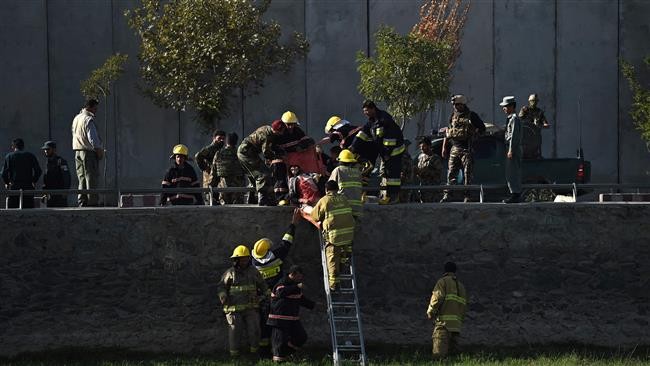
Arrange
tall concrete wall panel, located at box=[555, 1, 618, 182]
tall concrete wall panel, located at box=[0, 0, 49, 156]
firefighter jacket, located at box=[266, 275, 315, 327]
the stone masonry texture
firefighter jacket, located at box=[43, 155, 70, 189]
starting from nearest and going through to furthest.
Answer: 1. firefighter jacket, located at box=[266, 275, 315, 327]
2. the stone masonry texture
3. firefighter jacket, located at box=[43, 155, 70, 189]
4. tall concrete wall panel, located at box=[0, 0, 49, 156]
5. tall concrete wall panel, located at box=[555, 1, 618, 182]

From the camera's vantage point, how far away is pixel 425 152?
76.8ft

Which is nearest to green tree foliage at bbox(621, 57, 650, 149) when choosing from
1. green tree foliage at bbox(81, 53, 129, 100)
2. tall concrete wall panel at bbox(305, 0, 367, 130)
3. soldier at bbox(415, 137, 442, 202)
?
tall concrete wall panel at bbox(305, 0, 367, 130)

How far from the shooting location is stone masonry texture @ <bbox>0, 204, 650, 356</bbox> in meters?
20.1

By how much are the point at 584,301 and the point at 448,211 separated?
244 cm

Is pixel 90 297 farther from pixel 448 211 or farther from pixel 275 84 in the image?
pixel 275 84

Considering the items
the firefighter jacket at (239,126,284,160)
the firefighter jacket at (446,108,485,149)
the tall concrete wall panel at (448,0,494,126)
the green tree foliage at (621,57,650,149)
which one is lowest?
the firefighter jacket at (239,126,284,160)

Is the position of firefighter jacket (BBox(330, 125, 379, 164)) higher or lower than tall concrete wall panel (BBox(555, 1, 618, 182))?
lower

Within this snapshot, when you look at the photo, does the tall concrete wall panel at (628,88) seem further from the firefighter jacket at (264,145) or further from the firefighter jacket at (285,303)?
the firefighter jacket at (285,303)

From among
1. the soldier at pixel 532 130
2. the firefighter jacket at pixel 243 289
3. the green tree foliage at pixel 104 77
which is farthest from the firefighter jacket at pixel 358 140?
the green tree foliage at pixel 104 77

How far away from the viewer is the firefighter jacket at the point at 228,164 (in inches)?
851

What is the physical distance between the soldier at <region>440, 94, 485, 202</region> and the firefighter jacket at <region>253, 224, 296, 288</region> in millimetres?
2974

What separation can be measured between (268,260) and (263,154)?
1.63 m

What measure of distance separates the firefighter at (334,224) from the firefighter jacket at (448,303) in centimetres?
140

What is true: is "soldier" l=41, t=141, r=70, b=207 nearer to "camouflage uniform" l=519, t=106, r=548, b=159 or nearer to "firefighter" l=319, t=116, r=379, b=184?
"firefighter" l=319, t=116, r=379, b=184
